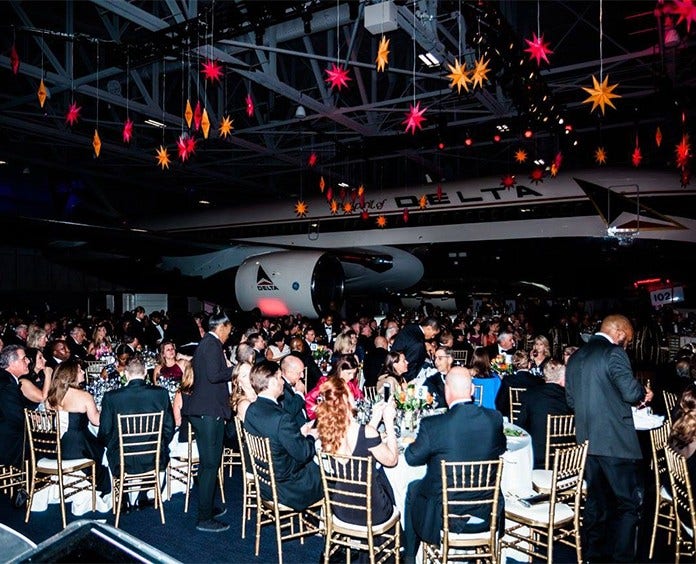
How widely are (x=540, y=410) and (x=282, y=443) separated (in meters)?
2.46

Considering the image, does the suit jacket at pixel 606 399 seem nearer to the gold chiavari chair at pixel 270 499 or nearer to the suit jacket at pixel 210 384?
the gold chiavari chair at pixel 270 499

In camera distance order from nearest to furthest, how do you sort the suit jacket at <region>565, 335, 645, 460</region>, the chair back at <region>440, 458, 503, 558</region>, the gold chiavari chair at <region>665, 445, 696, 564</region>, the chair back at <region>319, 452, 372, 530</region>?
the chair back at <region>440, 458, 503, 558</region>, the chair back at <region>319, 452, 372, 530</region>, the gold chiavari chair at <region>665, 445, 696, 564</region>, the suit jacket at <region>565, 335, 645, 460</region>

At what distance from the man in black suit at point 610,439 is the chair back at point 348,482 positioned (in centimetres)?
180

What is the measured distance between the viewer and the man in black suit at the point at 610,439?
402 centimetres

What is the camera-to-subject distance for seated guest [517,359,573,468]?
495cm

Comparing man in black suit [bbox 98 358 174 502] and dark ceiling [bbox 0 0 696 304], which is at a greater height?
dark ceiling [bbox 0 0 696 304]

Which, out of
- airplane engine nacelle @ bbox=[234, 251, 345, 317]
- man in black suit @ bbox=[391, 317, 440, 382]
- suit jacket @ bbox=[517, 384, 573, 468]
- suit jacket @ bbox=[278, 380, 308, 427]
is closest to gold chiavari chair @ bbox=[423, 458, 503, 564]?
suit jacket @ bbox=[517, 384, 573, 468]

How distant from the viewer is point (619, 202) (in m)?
11.9

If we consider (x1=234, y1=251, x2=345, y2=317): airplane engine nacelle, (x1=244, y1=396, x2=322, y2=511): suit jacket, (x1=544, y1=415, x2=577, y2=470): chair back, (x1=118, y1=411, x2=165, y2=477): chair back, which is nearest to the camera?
(x1=244, y1=396, x2=322, y2=511): suit jacket

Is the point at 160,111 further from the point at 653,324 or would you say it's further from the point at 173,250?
the point at 653,324

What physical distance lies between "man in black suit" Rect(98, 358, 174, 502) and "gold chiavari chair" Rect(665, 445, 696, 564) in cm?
416

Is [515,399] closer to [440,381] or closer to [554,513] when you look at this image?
[440,381]

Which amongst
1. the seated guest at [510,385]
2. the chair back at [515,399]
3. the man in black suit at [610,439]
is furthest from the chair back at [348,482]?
the chair back at [515,399]

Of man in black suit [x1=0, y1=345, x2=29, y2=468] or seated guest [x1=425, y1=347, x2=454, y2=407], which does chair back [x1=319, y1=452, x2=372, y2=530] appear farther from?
man in black suit [x1=0, y1=345, x2=29, y2=468]
